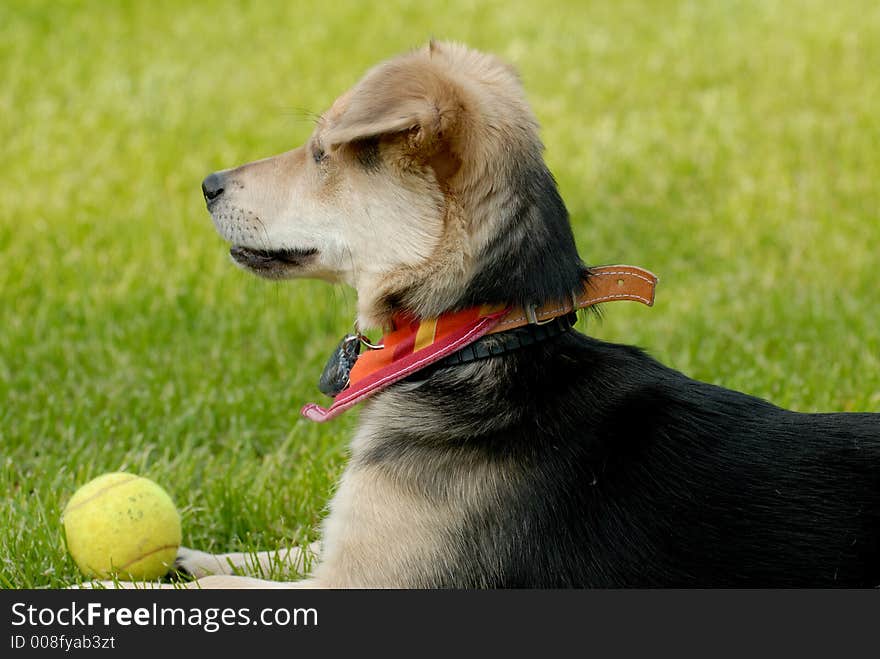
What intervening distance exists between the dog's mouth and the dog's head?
12 mm

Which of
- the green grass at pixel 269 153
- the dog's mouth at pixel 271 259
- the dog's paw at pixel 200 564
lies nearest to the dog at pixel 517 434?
the dog's mouth at pixel 271 259

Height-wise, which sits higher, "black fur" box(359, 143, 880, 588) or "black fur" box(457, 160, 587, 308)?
"black fur" box(457, 160, 587, 308)

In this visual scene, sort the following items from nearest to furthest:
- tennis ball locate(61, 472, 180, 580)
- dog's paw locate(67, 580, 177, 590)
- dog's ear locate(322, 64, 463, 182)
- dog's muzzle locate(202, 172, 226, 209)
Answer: dog's ear locate(322, 64, 463, 182) → dog's paw locate(67, 580, 177, 590) → tennis ball locate(61, 472, 180, 580) → dog's muzzle locate(202, 172, 226, 209)

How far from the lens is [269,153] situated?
8.36 m

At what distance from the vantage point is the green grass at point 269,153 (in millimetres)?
5012

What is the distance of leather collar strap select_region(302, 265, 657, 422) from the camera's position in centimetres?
340

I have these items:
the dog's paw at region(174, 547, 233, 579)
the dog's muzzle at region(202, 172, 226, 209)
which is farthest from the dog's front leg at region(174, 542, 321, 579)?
the dog's muzzle at region(202, 172, 226, 209)

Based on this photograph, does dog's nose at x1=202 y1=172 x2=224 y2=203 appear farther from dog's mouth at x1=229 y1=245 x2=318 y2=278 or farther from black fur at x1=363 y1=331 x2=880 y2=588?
black fur at x1=363 y1=331 x2=880 y2=588

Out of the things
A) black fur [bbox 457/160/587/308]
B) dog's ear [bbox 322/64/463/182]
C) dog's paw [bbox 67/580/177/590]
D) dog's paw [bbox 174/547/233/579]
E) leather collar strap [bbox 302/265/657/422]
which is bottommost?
dog's paw [bbox 174/547/233/579]

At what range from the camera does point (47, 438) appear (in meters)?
5.02

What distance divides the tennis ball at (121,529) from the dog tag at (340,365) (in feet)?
2.19

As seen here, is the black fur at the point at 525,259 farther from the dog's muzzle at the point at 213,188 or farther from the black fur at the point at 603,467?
the dog's muzzle at the point at 213,188

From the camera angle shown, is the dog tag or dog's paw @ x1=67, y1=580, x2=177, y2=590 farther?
the dog tag

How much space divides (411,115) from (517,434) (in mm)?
975
